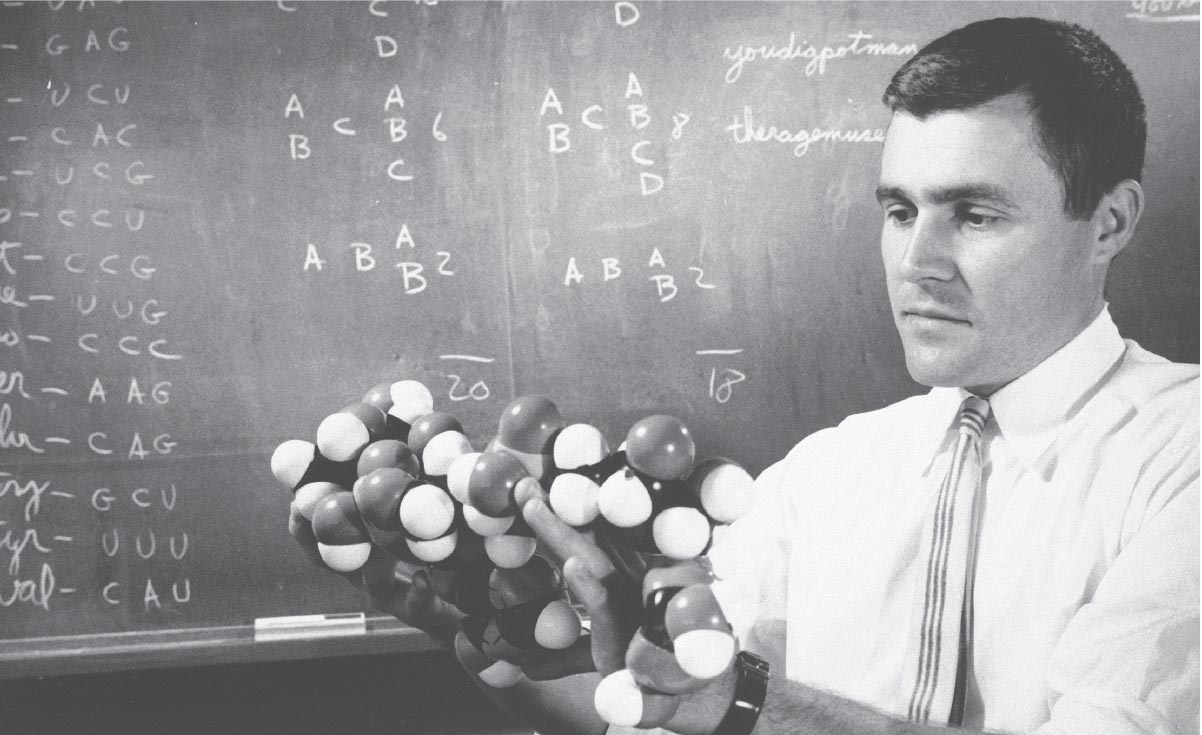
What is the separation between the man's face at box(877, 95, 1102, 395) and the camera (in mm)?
1179

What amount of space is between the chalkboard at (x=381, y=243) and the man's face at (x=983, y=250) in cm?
87

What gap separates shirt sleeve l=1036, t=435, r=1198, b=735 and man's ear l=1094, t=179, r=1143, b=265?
0.32 metres

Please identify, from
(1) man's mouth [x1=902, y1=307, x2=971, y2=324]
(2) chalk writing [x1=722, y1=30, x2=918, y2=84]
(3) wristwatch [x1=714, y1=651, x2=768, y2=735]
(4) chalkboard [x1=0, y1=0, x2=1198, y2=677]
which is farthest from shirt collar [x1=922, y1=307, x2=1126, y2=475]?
(2) chalk writing [x1=722, y1=30, x2=918, y2=84]

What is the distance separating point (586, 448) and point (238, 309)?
1369 millimetres

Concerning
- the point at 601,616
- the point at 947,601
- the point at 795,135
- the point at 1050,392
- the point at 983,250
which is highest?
the point at 795,135

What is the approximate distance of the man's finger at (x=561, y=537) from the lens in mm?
802

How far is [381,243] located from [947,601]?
128 centimetres

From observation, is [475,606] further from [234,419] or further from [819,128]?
[819,128]

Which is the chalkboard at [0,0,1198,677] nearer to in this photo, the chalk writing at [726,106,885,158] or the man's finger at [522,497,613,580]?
the chalk writing at [726,106,885,158]

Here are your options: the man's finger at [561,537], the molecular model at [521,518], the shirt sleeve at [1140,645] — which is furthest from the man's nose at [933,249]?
the man's finger at [561,537]

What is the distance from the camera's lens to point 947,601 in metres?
1.19

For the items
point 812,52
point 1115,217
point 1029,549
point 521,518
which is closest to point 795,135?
point 812,52

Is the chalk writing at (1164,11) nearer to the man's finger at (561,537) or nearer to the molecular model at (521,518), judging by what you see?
the molecular model at (521,518)

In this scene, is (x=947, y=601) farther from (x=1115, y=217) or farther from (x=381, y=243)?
(x=381, y=243)
